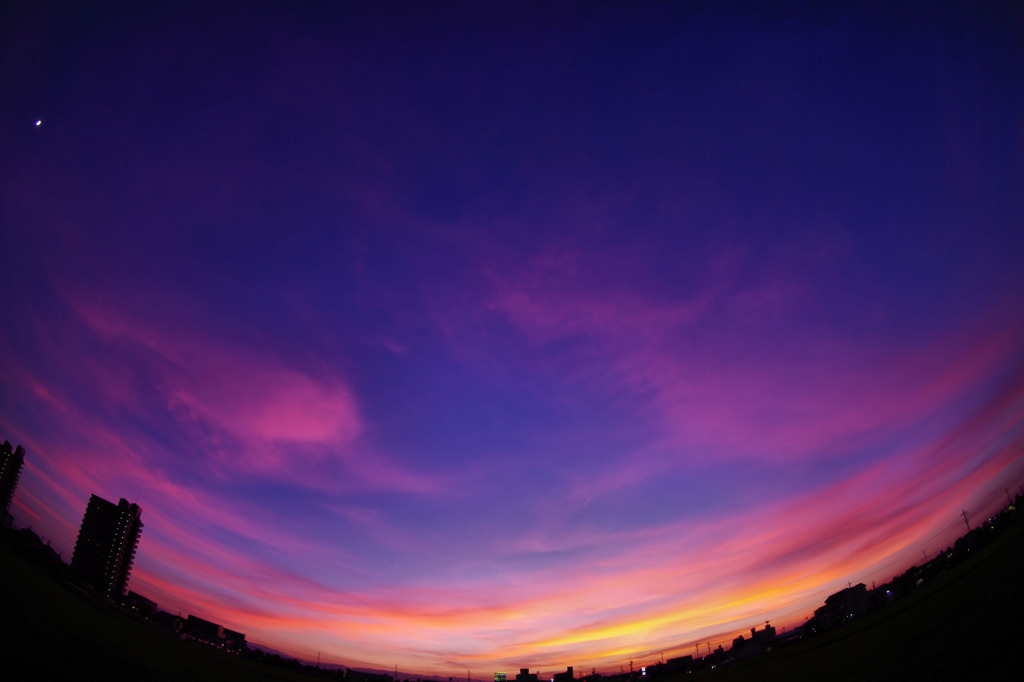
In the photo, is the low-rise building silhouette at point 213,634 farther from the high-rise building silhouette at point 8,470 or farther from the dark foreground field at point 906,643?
the dark foreground field at point 906,643

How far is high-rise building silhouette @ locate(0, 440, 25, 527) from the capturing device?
11688 cm

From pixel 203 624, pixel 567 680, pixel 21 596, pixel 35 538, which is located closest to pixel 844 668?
pixel 21 596

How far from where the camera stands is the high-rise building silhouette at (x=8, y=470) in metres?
117

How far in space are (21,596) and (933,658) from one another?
177ft

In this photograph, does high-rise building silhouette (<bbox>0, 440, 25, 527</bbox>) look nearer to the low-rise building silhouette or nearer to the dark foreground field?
the low-rise building silhouette

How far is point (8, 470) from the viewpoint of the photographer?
11988cm

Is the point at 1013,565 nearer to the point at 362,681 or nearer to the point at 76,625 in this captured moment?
the point at 76,625

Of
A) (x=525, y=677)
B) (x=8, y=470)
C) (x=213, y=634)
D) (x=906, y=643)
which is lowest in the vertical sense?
(x=525, y=677)

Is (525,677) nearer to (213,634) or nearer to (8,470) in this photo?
(213,634)

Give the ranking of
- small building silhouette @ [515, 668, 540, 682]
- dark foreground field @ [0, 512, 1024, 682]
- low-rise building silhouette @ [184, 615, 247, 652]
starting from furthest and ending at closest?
1. small building silhouette @ [515, 668, 540, 682]
2. low-rise building silhouette @ [184, 615, 247, 652]
3. dark foreground field @ [0, 512, 1024, 682]

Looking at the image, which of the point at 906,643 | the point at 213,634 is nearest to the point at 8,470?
the point at 213,634

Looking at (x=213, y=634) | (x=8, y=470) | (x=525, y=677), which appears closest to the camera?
(x=8, y=470)

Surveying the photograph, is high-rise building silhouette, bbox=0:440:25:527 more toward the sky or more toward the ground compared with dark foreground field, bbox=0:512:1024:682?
more toward the sky

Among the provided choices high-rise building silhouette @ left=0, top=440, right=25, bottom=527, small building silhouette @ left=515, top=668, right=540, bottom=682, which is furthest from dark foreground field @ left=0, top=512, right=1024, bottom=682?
small building silhouette @ left=515, top=668, right=540, bottom=682
